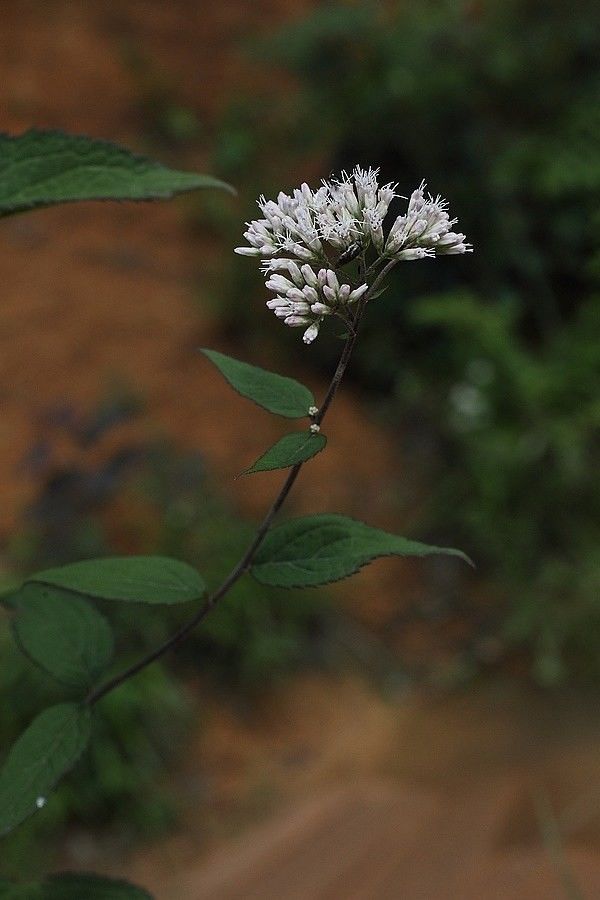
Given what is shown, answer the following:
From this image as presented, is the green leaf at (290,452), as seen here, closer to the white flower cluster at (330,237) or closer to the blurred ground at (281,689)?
the white flower cluster at (330,237)

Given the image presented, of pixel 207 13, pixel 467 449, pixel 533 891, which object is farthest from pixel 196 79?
pixel 533 891

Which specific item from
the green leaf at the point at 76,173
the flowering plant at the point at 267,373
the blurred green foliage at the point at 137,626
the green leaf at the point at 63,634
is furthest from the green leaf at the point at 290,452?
the blurred green foliage at the point at 137,626

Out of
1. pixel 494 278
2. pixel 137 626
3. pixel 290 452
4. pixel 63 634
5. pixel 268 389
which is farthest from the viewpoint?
pixel 494 278

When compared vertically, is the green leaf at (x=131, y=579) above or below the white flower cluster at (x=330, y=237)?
below

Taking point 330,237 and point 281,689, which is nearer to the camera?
point 330,237

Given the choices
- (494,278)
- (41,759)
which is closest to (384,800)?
(41,759)

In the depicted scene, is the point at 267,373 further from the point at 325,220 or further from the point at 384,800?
the point at 384,800
